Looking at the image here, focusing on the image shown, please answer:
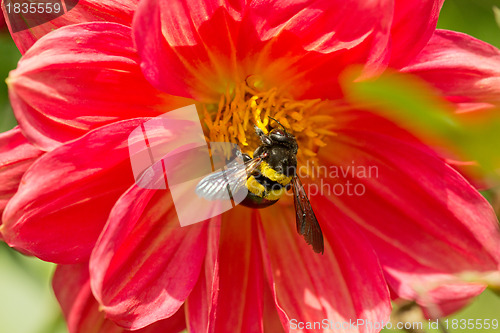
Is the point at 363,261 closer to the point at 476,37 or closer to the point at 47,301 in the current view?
the point at 476,37

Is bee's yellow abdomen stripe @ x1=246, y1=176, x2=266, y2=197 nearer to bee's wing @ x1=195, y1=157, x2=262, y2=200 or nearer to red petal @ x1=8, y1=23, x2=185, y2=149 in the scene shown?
bee's wing @ x1=195, y1=157, x2=262, y2=200

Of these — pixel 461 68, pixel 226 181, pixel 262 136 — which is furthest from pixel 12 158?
pixel 461 68

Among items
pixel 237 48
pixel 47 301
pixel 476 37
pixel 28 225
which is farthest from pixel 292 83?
pixel 47 301

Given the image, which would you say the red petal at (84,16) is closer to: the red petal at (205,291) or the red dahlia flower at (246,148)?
the red dahlia flower at (246,148)

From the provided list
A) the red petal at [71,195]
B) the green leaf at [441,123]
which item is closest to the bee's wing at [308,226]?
the red petal at [71,195]

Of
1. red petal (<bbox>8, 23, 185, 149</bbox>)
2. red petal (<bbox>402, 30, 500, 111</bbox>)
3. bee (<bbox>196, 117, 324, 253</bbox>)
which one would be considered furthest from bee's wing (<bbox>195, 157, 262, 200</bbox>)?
red petal (<bbox>402, 30, 500, 111</bbox>)
